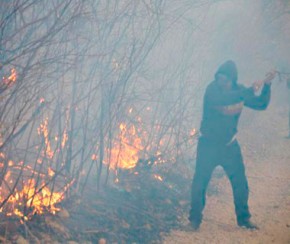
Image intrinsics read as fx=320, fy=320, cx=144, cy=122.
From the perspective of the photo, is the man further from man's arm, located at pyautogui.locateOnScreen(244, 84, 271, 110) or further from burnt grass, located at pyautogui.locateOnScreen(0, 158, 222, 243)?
burnt grass, located at pyautogui.locateOnScreen(0, 158, 222, 243)

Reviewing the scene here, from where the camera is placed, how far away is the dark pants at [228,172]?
5.24 metres

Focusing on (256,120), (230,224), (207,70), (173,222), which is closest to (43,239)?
(173,222)

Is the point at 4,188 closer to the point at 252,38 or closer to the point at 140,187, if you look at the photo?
the point at 140,187

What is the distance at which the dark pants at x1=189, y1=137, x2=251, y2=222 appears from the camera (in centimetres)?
524

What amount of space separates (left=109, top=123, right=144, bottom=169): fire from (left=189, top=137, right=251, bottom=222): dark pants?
1.89m

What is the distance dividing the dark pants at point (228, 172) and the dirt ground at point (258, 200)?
13.3 inches

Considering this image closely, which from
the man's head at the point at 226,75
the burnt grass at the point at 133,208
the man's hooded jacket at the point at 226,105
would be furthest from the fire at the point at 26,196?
the man's head at the point at 226,75

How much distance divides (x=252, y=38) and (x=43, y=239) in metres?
16.4

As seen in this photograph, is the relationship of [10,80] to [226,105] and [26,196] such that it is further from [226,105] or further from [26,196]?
[226,105]

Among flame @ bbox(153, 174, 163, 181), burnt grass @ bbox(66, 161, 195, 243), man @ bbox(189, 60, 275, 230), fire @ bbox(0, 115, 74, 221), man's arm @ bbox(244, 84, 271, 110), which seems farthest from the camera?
flame @ bbox(153, 174, 163, 181)

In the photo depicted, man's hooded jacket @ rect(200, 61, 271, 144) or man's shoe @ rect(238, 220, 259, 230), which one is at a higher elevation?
man's hooded jacket @ rect(200, 61, 271, 144)

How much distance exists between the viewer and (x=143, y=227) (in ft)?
16.5

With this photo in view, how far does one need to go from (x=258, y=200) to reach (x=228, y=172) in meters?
2.14

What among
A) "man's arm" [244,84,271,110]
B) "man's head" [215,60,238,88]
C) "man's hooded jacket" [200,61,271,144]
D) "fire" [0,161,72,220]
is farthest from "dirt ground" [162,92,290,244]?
"man's head" [215,60,238,88]
